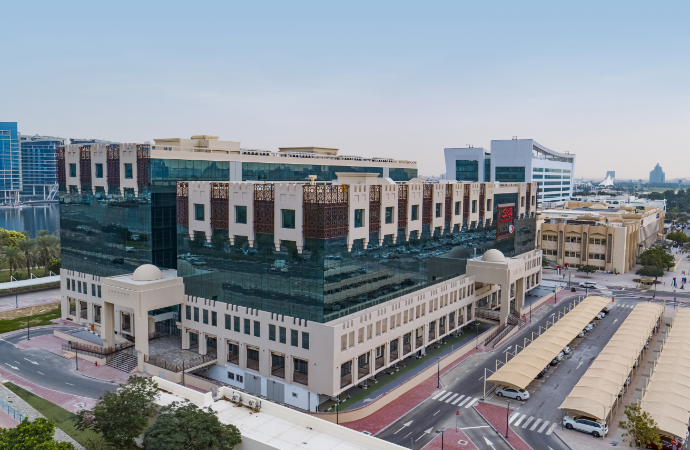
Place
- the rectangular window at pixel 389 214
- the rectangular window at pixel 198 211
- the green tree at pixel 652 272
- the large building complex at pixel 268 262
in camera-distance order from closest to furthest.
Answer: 1. the large building complex at pixel 268 262
2. the rectangular window at pixel 389 214
3. the rectangular window at pixel 198 211
4. the green tree at pixel 652 272

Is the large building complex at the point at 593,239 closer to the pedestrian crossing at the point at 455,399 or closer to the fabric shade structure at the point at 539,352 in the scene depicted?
the fabric shade structure at the point at 539,352

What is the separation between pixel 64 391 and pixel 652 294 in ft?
373

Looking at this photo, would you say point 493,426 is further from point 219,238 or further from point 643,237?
point 643,237

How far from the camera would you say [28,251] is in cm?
12288

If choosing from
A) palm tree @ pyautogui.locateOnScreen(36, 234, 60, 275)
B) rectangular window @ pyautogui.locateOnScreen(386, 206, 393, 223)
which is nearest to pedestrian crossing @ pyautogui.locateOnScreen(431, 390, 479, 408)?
rectangular window @ pyautogui.locateOnScreen(386, 206, 393, 223)

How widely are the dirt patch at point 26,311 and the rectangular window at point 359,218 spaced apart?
67.2 m

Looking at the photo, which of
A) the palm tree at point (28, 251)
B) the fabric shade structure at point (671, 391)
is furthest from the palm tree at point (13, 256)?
the fabric shade structure at point (671, 391)

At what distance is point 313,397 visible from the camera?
5797 centimetres

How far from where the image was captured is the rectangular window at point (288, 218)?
58897 millimetres

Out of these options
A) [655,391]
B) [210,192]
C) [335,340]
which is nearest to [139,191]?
[210,192]

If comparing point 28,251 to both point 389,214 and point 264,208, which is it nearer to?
point 264,208

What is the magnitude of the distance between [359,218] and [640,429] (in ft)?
114

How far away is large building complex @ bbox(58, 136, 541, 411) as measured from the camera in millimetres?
58562

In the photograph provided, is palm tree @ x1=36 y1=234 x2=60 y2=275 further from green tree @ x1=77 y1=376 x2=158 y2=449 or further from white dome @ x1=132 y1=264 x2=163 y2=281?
green tree @ x1=77 y1=376 x2=158 y2=449
